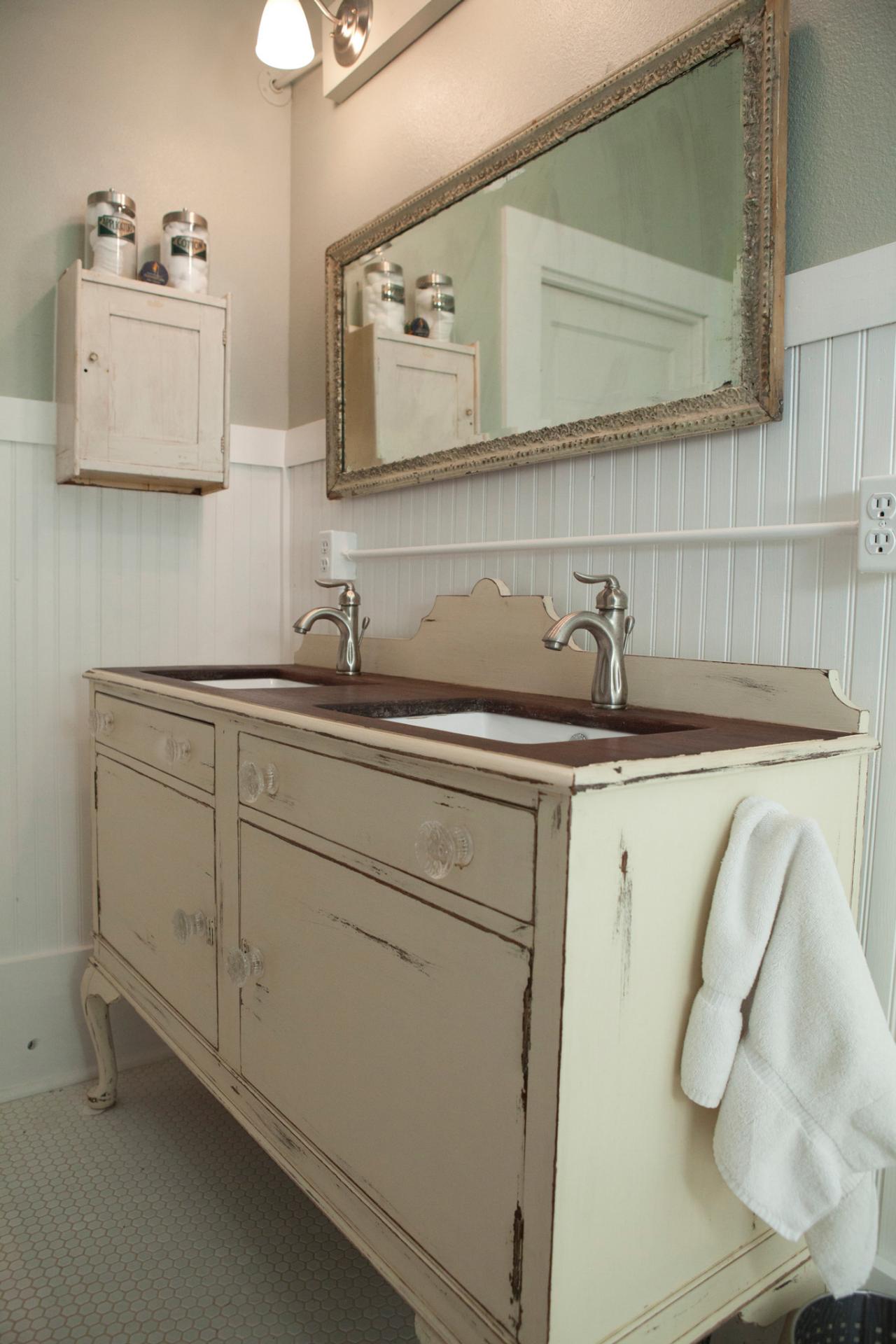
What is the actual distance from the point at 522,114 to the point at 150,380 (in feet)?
3.14

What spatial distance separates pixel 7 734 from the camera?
211 cm

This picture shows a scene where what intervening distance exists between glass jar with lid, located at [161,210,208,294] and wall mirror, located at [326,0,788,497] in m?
0.35

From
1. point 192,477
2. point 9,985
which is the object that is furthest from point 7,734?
point 192,477

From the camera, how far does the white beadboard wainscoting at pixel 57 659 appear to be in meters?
2.10

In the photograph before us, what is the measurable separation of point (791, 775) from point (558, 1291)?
0.55m

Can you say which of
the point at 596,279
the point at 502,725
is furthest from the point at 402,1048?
the point at 596,279

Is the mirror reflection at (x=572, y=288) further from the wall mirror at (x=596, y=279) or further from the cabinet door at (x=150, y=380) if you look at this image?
the cabinet door at (x=150, y=380)

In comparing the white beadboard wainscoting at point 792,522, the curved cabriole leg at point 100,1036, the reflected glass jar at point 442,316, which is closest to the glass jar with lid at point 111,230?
the reflected glass jar at point 442,316

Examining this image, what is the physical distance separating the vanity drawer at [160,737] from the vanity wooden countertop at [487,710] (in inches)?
2.0

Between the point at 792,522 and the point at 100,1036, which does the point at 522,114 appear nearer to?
the point at 792,522

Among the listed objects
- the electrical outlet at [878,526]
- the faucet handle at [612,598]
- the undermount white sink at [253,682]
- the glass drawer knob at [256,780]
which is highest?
the electrical outlet at [878,526]

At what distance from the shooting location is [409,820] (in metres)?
0.99

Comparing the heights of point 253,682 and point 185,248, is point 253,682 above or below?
below

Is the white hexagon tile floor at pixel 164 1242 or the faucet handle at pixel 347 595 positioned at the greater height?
the faucet handle at pixel 347 595
